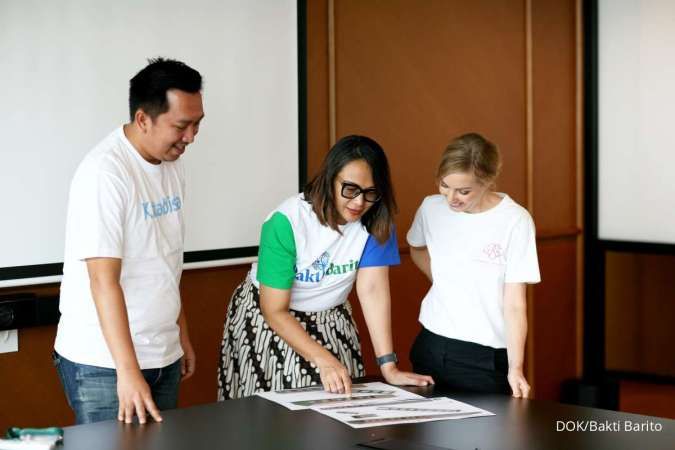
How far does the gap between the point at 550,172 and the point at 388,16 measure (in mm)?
1492

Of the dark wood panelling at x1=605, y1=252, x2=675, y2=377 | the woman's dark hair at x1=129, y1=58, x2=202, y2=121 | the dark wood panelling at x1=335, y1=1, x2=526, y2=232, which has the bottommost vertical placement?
the dark wood panelling at x1=605, y1=252, x2=675, y2=377

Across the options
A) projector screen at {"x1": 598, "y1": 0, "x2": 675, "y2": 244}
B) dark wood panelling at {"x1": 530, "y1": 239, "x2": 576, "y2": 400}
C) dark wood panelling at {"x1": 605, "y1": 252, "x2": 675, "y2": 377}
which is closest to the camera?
projector screen at {"x1": 598, "y1": 0, "x2": 675, "y2": 244}

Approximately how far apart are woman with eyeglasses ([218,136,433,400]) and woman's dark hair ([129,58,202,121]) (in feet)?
1.72

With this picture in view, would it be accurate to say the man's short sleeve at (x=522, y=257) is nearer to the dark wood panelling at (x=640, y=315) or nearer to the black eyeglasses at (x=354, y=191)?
the black eyeglasses at (x=354, y=191)

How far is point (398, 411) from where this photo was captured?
271 cm

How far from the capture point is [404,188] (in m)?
4.85

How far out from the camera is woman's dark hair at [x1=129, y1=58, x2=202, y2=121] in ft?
8.89

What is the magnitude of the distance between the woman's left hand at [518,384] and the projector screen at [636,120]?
275 centimetres

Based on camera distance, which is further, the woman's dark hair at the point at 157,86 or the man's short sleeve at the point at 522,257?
the man's short sleeve at the point at 522,257

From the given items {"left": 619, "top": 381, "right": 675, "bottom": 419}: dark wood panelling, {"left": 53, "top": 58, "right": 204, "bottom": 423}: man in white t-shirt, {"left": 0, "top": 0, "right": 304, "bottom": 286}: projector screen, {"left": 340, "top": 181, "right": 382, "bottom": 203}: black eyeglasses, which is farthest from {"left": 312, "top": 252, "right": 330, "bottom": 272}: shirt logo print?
{"left": 619, "top": 381, "right": 675, "bottom": 419}: dark wood panelling

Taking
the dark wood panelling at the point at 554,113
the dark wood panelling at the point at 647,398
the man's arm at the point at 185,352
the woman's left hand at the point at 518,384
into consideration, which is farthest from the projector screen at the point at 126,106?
the dark wood panelling at the point at 647,398

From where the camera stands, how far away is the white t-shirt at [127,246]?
258cm

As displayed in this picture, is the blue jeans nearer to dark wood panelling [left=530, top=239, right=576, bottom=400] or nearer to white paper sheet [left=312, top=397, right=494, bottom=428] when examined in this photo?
white paper sheet [left=312, top=397, right=494, bottom=428]

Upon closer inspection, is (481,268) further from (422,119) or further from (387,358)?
(422,119)
